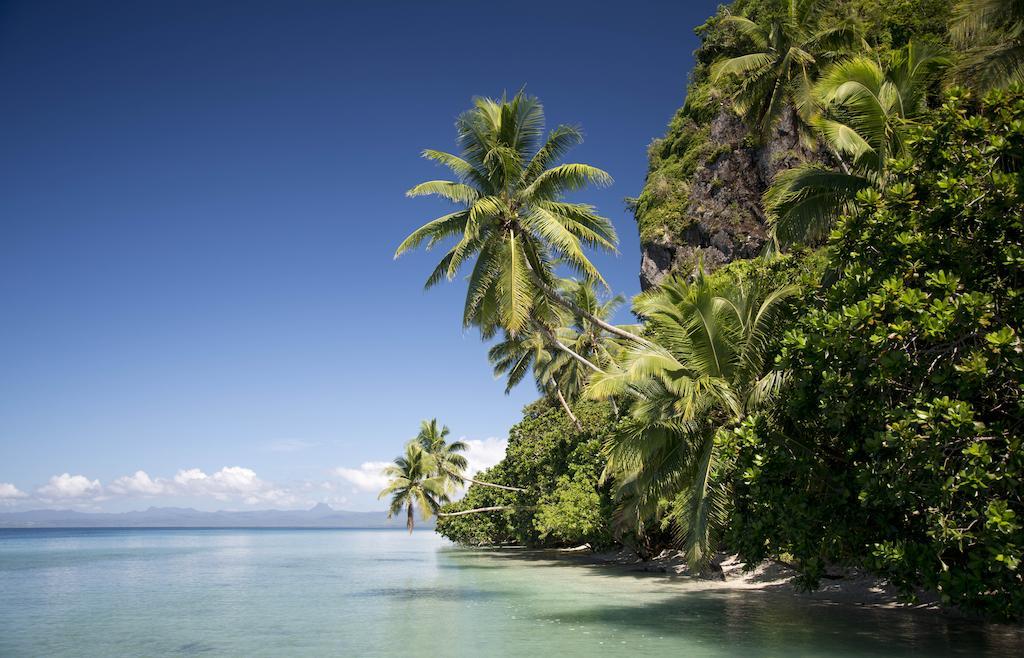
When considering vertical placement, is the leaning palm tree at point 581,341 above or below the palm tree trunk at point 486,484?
above

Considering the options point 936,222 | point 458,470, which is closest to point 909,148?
point 936,222

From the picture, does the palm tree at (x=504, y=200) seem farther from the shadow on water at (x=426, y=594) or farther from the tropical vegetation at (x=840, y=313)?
the shadow on water at (x=426, y=594)

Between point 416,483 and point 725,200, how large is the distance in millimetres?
34906

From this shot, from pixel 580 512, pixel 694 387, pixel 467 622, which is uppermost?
pixel 694 387

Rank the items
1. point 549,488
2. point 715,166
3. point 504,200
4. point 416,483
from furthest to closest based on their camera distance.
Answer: point 416,483 < point 549,488 < point 715,166 < point 504,200

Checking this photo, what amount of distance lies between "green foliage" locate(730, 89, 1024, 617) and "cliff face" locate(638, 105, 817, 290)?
731 inches

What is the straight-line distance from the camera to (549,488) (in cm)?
3459

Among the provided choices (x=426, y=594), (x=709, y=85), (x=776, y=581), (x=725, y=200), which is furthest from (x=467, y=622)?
(x=709, y=85)

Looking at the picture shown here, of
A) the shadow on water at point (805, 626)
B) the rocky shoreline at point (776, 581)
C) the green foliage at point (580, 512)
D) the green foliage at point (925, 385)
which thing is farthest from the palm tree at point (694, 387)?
the green foliage at point (580, 512)

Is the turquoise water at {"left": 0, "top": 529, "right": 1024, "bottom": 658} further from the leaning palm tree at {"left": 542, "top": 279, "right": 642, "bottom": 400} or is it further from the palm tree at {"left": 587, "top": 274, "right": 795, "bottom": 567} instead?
the leaning palm tree at {"left": 542, "top": 279, "right": 642, "bottom": 400}

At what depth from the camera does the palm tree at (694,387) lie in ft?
41.2

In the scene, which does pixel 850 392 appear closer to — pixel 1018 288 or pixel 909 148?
pixel 1018 288

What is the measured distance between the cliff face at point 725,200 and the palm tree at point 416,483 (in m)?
28.7

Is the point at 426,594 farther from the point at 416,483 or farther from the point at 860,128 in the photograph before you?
the point at 416,483
